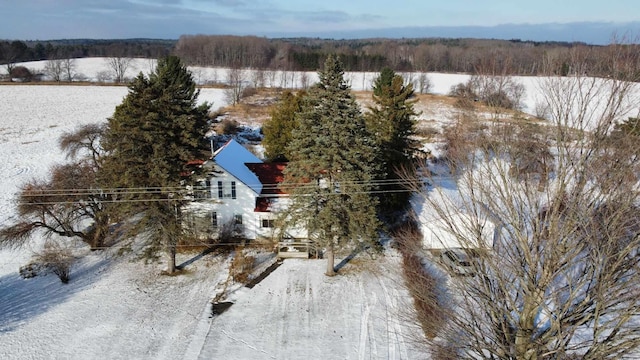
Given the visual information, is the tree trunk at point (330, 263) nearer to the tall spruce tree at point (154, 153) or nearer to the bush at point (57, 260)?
the tall spruce tree at point (154, 153)

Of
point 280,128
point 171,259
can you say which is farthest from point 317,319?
point 280,128

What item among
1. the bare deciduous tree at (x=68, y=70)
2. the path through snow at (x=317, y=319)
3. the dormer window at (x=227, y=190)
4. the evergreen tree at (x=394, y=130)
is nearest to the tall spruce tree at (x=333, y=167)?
the path through snow at (x=317, y=319)

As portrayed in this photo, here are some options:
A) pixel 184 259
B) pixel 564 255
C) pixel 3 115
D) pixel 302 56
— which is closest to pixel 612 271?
pixel 564 255

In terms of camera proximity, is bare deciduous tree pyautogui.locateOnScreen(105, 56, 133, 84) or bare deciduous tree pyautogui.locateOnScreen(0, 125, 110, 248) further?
bare deciduous tree pyautogui.locateOnScreen(105, 56, 133, 84)

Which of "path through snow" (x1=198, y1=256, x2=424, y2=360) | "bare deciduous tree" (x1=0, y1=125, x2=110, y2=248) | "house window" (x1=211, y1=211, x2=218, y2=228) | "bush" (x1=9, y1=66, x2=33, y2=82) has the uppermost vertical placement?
"bush" (x1=9, y1=66, x2=33, y2=82)

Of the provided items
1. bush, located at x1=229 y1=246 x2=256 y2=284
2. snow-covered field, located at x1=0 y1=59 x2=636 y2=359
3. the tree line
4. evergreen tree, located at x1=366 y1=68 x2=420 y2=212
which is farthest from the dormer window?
the tree line

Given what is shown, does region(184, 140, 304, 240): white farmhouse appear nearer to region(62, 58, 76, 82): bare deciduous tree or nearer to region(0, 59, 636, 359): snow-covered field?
region(0, 59, 636, 359): snow-covered field

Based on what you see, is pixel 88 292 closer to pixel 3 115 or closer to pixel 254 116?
pixel 254 116
